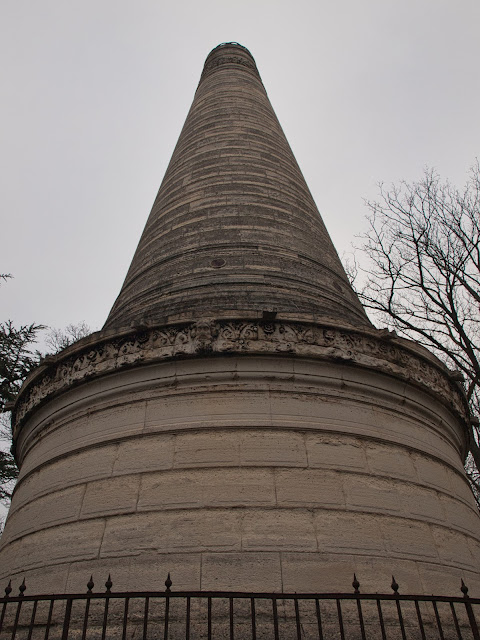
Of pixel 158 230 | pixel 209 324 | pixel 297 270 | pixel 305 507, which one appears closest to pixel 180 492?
pixel 305 507

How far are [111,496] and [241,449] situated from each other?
1.14m

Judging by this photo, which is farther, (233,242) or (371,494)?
(233,242)

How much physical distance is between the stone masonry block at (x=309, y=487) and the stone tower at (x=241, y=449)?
1 centimetres

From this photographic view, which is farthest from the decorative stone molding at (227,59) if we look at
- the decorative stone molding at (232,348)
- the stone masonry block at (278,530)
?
the stone masonry block at (278,530)

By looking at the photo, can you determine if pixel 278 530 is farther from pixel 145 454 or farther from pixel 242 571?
pixel 145 454

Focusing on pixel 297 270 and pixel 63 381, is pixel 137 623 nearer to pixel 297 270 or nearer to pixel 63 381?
pixel 63 381

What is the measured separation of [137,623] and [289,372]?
2.48 m

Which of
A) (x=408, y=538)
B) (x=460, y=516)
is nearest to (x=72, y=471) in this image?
(x=408, y=538)

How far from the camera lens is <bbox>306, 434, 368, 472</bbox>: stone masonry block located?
4.74 m

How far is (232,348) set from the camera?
533cm

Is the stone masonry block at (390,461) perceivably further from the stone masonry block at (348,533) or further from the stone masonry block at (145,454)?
the stone masonry block at (145,454)

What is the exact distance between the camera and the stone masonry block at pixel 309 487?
442 centimetres

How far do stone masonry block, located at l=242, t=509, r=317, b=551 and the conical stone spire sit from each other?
201 cm

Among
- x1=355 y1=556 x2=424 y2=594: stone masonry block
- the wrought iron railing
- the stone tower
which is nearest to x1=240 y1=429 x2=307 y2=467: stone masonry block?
the stone tower
